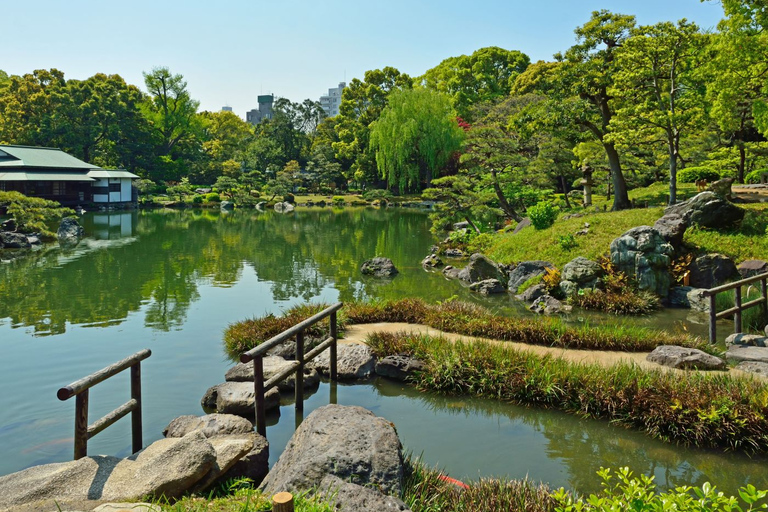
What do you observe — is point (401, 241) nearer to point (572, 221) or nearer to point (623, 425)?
point (572, 221)

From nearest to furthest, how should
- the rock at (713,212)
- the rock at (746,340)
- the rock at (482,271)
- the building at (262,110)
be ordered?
the rock at (746,340) → the rock at (713,212) → the rock at (482,271) → the building at (262,110)

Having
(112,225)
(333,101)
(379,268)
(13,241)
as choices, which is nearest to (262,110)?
(333,101)

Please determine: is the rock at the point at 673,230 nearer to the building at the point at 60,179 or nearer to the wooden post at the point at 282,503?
the wooden post at the point at 282,503

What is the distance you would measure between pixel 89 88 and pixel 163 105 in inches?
397

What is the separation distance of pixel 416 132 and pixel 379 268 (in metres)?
25.0

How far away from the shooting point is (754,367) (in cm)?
735

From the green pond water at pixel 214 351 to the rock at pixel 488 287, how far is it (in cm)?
48

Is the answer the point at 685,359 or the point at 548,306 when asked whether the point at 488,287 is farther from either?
the point at 685,359

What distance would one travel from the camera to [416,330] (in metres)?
9.59

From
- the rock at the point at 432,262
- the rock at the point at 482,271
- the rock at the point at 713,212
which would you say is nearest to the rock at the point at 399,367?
the rock at the point at 482,271

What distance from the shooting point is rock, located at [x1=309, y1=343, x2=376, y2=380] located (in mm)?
8055

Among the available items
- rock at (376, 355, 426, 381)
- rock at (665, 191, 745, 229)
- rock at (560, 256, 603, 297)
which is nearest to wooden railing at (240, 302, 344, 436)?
rock at (376, 355, 426, 381)

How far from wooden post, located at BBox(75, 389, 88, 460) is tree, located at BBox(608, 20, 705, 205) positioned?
622 inches

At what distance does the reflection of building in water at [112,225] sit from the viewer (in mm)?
26812
